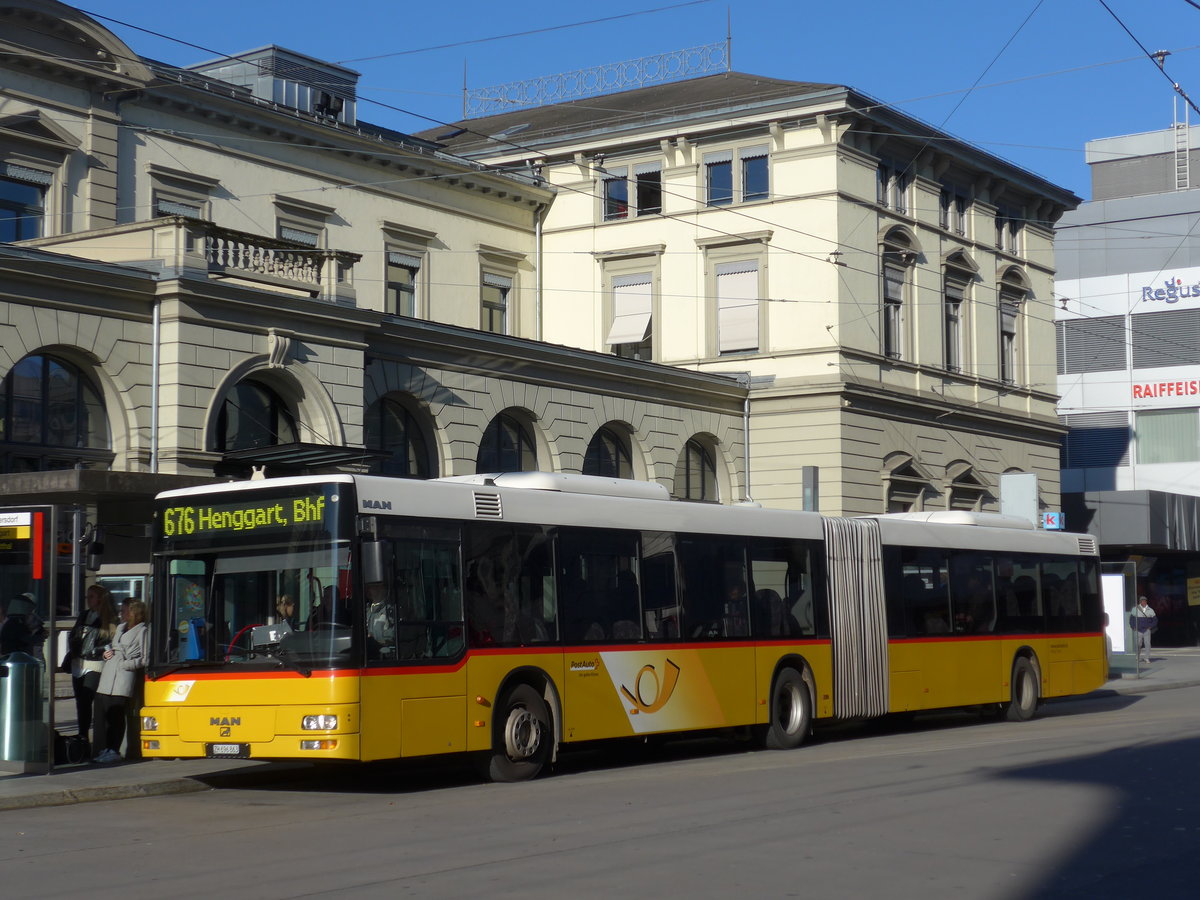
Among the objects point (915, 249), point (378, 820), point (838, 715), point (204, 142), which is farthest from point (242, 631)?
point (915, 249)

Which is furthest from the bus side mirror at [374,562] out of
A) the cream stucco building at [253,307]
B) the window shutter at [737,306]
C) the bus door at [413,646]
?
the window shutter at [737,306]

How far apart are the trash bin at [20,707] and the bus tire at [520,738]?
14.4ft

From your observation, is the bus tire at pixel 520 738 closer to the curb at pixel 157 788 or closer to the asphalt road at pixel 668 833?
the asphalt road at pixel 668 833

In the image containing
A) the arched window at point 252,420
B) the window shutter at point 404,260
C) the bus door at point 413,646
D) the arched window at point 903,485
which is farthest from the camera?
the arched window at point 903,485

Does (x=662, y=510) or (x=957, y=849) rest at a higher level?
(x=662, y=510)

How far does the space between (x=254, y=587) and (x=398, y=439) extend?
52.5 ft

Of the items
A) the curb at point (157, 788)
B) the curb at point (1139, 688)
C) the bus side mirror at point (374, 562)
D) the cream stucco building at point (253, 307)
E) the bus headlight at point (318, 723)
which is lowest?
the curb at point (1139, 688)

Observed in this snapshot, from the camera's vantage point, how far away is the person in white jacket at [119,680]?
15.9 m

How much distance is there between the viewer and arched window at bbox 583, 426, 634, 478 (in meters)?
34.8

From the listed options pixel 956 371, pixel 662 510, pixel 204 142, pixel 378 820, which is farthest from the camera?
pixel 956 371

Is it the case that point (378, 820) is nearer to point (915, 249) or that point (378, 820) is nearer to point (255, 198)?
point (255, 198)

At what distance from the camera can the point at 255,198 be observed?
106 feet

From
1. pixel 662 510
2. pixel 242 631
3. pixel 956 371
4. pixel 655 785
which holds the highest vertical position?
pixel 956 371

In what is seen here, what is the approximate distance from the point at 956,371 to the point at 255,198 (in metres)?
20.6
